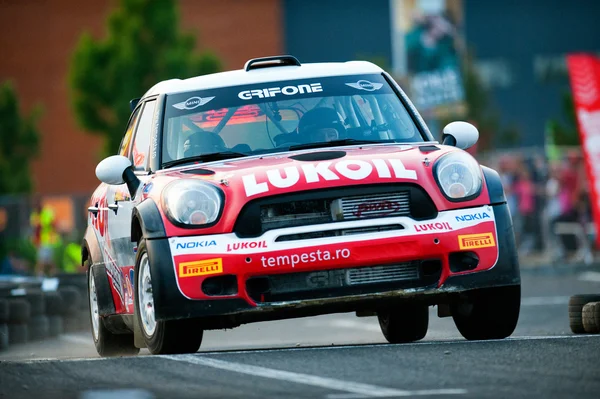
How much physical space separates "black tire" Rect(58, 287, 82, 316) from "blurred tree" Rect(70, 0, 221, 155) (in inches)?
1106

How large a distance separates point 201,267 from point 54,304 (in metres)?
8.94

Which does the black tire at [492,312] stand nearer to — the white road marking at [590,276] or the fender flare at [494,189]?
the fender flare at [494,189]

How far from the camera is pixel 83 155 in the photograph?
69312 millimetres

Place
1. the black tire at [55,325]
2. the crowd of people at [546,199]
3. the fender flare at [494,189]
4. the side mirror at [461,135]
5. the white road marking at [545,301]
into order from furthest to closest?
the crowd of people at [546,199] → the white road marking at [545,301] → the black tire at [55,325] → the side mirror at [461,135] → the fender flare at [494,189]

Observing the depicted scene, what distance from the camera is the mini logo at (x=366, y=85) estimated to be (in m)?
9.32

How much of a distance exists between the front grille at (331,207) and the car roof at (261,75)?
5.25 ft

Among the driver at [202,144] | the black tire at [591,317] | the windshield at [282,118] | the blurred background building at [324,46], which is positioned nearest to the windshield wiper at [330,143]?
the windshield at [282,118]

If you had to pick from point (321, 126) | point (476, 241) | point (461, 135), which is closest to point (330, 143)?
point (321, 126)

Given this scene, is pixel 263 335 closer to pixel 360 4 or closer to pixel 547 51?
pixel 360 4

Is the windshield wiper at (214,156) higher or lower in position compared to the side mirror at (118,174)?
higher

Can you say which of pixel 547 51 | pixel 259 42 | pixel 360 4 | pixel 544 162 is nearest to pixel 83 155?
pixel 259 42

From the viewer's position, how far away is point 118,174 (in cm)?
888

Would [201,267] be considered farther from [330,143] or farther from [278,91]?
[278,91]

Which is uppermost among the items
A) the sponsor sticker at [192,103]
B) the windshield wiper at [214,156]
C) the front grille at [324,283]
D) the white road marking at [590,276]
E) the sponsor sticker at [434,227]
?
the sponsor sticker at [192,103]
